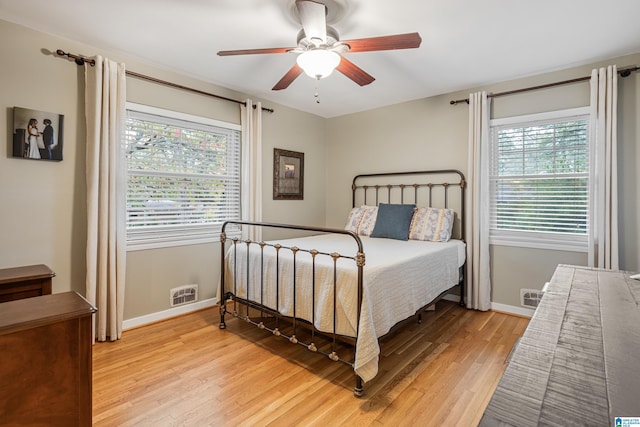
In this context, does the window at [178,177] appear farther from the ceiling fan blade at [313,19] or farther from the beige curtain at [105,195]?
the ceiling fan blade at [313,19]

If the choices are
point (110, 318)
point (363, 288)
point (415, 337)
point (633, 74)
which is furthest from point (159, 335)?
point (633, 74)

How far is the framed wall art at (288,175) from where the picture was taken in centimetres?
414

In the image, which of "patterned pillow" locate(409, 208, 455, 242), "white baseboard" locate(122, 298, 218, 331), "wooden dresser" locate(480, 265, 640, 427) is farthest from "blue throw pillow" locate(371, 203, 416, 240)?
"wooden dresser" locate(480, 265, 640, 427)

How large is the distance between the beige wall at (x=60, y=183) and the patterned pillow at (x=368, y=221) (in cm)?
189

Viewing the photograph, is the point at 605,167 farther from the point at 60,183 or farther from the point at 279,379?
the point at 60,183

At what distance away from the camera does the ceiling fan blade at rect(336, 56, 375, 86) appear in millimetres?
2236

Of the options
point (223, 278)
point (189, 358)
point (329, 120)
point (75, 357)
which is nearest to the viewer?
point (75, 357)

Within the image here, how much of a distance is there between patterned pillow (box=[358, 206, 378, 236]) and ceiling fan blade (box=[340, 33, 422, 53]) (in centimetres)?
214

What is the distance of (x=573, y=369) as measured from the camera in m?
0.72

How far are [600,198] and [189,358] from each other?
11.6 feet

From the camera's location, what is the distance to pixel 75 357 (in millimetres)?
1224

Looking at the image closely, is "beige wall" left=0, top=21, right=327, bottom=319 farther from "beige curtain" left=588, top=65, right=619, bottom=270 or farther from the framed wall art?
"beige curtain" left=588, top=65, right=619, bottom=270

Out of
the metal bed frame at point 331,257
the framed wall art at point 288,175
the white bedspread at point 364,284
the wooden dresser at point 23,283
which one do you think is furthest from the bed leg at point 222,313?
the framed wall art at point 288,175

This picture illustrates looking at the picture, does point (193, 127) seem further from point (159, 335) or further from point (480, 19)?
point (480, 19)
